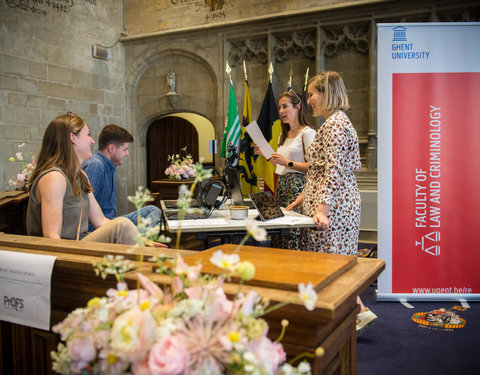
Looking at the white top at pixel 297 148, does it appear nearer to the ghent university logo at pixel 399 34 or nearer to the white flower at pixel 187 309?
the ghent university logo at pixel 399 34

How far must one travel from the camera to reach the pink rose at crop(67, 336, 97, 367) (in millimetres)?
717

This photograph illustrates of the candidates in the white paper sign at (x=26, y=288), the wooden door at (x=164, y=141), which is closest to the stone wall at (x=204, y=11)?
the wooden door at (x=164, y=141)

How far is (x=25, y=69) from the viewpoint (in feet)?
21.7

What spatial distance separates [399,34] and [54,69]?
5.67 m

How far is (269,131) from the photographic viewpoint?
20.5 ft

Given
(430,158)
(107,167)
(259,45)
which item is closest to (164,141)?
(259,45)

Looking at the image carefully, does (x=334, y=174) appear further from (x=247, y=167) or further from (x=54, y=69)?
(x=54, y=69)

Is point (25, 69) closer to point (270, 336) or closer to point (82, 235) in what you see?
point (82, 235)

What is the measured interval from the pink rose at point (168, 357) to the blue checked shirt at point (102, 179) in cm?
277

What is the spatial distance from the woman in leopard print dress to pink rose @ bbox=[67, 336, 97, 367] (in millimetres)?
1876

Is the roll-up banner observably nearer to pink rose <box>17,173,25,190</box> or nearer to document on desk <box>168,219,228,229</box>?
document on desk <box>168,219,228,229</box>

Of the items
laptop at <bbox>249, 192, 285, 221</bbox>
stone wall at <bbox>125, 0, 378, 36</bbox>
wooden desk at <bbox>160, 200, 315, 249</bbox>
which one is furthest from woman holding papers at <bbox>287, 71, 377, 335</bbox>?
stone wall at <bbox>125, 0, 378, 36</bbox>

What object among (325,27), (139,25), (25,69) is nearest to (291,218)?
(325,27)

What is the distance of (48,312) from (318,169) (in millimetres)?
1803
